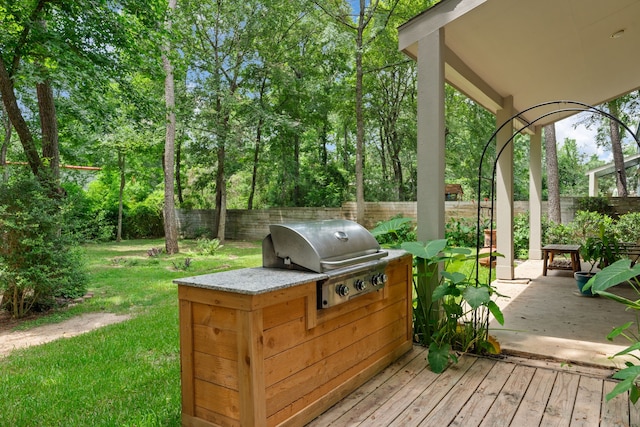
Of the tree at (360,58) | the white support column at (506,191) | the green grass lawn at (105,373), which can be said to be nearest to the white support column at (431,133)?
the green grass lawn at (105,373)

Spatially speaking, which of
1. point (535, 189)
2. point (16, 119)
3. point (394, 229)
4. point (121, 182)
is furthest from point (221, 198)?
point (394, 229)

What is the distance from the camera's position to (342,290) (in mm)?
2135

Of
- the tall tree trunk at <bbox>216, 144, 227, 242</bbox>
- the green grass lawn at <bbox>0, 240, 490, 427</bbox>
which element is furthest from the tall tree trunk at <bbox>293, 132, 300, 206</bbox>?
the green grass lawn at <bbox>0, 240, 490, 427</bbox>

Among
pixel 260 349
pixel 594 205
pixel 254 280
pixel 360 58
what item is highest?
pixel 360 58

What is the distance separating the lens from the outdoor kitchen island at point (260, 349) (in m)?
1.69

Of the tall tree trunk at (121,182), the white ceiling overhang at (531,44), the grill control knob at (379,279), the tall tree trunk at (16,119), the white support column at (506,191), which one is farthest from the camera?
the tall tree trunk at (121,182)

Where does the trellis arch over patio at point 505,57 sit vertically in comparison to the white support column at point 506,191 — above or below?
Result: above

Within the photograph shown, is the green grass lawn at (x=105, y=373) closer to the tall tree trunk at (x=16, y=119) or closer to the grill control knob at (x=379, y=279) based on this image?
the grill control knob at (x=379, y=279)

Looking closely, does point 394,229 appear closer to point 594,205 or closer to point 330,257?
point 330,257

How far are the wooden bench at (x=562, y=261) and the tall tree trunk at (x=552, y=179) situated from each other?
2957 millimetres

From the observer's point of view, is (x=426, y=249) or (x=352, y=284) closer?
(x=352, y=284)

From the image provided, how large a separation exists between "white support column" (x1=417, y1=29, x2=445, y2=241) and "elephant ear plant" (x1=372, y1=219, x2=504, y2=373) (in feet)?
0.86

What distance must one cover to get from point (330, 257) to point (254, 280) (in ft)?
1.49

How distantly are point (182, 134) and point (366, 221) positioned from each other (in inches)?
238
